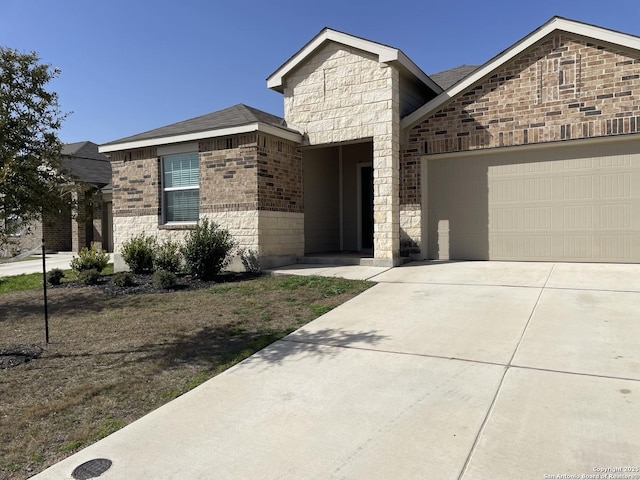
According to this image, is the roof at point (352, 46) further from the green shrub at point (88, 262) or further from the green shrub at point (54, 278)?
the green shrub at point (54, 278)

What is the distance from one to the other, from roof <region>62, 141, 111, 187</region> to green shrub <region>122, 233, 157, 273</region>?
10.2 m

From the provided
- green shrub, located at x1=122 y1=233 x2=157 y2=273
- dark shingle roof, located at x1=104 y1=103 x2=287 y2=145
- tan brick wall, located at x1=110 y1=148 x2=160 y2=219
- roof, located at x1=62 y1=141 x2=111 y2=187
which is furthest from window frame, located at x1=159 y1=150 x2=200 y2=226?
roof, located at x1=62 y1=141 x2=111 y2=187

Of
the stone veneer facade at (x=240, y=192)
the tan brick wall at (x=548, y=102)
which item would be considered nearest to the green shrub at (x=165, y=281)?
the stone veneer facade at (x=240, y=192)

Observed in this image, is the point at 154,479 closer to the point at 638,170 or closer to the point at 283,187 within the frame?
the point at 283,187

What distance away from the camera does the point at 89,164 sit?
2334cm

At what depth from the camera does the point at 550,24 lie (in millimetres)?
9383

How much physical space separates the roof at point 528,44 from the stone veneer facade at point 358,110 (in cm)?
74

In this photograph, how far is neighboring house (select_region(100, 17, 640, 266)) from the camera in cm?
923

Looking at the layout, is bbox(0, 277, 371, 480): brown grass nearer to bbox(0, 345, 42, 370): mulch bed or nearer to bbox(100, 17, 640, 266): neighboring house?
bbox(0, 345, 42, 370): mulch bed

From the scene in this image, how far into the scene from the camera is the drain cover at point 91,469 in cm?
296

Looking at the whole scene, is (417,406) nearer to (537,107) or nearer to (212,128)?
(537,107)

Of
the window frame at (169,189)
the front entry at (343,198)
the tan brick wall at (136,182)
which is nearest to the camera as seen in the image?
the window frame at (169,189)

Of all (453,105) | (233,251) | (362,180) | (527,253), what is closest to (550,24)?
(453,105)

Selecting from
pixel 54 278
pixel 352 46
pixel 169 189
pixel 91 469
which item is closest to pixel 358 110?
pixel 352 46
